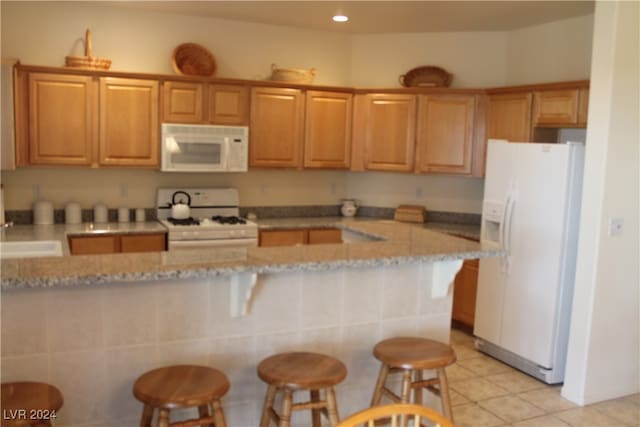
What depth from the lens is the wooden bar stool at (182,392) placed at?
2.00m

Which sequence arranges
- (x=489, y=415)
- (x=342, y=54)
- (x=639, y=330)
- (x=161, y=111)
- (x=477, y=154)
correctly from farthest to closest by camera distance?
(x=342, y=54) < (x=477, y=154) < (x=161, y=111) < (x=639, y=330) < (x=489, y=415)

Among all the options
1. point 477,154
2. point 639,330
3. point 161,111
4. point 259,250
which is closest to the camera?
point 259,250

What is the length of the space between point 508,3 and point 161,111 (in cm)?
281

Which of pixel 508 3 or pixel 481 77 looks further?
pixel 481 77

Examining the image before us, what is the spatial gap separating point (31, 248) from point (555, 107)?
398cm

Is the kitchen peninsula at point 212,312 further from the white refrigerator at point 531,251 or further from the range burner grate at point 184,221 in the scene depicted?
the range burner grate at point 184,221

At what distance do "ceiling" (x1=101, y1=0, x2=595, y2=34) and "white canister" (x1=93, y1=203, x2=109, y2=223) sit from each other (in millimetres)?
1658

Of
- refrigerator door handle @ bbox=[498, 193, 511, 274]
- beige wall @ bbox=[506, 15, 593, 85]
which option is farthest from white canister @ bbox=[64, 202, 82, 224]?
beige wall @ bbox=[506, 15, 593, 85]

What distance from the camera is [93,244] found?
443cm

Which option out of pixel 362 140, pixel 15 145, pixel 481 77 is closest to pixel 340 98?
pixel 362 140

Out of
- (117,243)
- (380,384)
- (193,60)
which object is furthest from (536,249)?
(193,60)

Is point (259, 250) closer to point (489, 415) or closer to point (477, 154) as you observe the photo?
point (489, 415)

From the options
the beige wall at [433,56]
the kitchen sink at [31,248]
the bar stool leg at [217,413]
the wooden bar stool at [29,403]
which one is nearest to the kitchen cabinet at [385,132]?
the beige wall at [433,56]

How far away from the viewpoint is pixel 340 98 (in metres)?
5.41
